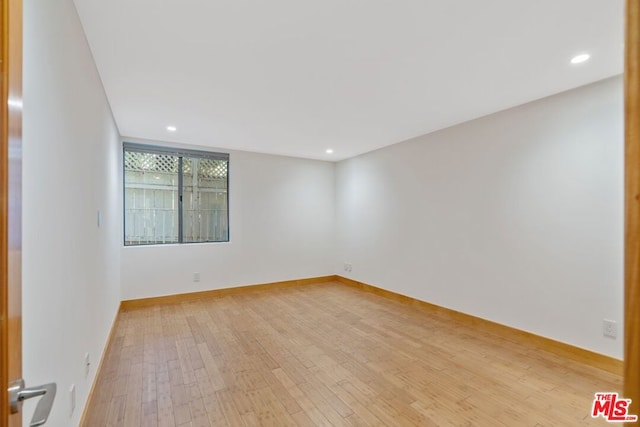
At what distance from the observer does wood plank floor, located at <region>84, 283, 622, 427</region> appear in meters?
1.79

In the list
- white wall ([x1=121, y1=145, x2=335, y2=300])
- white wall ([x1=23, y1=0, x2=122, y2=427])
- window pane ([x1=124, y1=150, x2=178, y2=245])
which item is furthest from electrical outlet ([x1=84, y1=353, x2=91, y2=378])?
window pane ([x1=124, y1=150, x2=178, y2=245])

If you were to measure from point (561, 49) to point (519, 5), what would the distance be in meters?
0.68

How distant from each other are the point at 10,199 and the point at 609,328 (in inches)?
140

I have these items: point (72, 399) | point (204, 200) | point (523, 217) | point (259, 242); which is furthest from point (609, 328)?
point (204, 200)

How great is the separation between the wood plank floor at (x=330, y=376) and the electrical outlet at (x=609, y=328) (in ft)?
1.03

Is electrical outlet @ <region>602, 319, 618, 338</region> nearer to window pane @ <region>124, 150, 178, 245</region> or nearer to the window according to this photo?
the window

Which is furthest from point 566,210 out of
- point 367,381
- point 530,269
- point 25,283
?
point 25,283

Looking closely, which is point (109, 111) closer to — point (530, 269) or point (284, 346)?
point (284, 346)

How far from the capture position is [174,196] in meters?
4.27

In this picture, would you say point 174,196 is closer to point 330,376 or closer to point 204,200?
point 204,200

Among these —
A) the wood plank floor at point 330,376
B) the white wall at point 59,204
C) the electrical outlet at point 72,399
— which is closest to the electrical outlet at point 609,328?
the wood plank floor at point 330,376

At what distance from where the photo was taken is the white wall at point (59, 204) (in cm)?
95

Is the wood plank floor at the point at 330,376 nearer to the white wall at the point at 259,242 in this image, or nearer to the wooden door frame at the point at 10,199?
the white wall at the point at 259,242

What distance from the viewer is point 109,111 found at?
112 inches
